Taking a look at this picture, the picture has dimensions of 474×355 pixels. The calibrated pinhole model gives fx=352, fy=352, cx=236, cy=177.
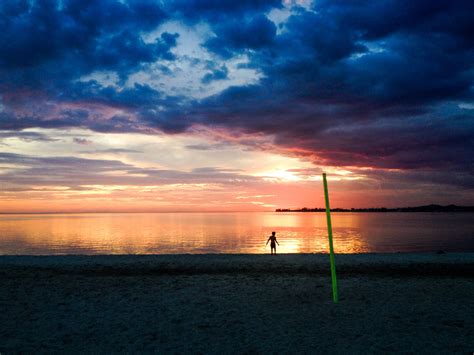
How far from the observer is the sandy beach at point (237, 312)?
7457 mm

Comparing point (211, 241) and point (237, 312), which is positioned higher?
point (237, 312)

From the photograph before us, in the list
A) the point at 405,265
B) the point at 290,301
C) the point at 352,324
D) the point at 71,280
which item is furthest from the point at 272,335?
the point at 405,265

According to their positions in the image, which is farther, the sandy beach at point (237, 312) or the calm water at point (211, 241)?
the calm water at point (211, 241)

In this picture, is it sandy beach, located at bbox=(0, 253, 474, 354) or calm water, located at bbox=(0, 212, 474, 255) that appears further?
calm water, located at bbox=(0, 212, 474, 255)

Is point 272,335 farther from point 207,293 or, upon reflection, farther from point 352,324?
point 207,293

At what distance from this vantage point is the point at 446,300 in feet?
36.3

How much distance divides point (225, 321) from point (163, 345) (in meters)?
2.09

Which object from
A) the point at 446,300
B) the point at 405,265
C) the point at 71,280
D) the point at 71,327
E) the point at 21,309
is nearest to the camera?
the point at 71,327

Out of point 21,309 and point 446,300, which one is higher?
point 21,309

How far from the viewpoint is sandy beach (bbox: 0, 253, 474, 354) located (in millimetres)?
7457

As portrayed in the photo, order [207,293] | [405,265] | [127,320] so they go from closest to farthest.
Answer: [127,320] → [207,293] → [405,265]

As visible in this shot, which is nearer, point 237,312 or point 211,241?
point 237,312

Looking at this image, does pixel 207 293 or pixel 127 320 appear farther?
pixel 207 293

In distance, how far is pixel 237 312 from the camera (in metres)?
9.93
